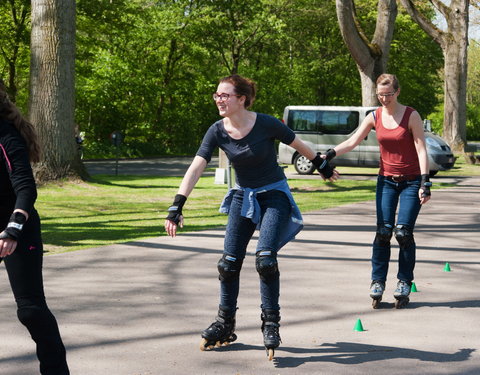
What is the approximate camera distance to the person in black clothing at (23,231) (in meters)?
3.64

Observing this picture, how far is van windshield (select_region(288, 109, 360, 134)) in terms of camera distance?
982 inches

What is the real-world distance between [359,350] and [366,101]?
1935 cm

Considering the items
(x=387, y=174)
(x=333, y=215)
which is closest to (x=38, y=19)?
(x=333, y=215)

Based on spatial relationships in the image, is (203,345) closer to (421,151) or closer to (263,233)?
(263,233)

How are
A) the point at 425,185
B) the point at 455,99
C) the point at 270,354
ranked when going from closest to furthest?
the point at 270,354
the point at 425,185
the point at 455,99

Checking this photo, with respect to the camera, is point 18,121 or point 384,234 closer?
point 18,121

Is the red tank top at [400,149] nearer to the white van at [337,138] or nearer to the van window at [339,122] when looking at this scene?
the white van at [337,138]

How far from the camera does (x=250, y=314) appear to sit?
5.84 metres

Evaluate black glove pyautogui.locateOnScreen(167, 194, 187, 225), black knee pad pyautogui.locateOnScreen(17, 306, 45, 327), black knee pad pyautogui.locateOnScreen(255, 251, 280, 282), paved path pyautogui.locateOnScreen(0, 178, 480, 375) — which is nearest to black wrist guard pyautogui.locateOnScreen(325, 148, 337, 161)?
paved path pyautogui.locateOnScreen(0, 178, 480, 375)

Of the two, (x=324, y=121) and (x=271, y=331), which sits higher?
(x=324, y=121)

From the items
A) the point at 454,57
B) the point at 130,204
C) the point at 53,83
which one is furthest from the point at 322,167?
the point at 454,57

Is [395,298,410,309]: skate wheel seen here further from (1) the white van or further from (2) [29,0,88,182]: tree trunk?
(1) the white van

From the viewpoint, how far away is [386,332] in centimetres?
536

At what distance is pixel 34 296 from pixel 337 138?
21.8 meters
